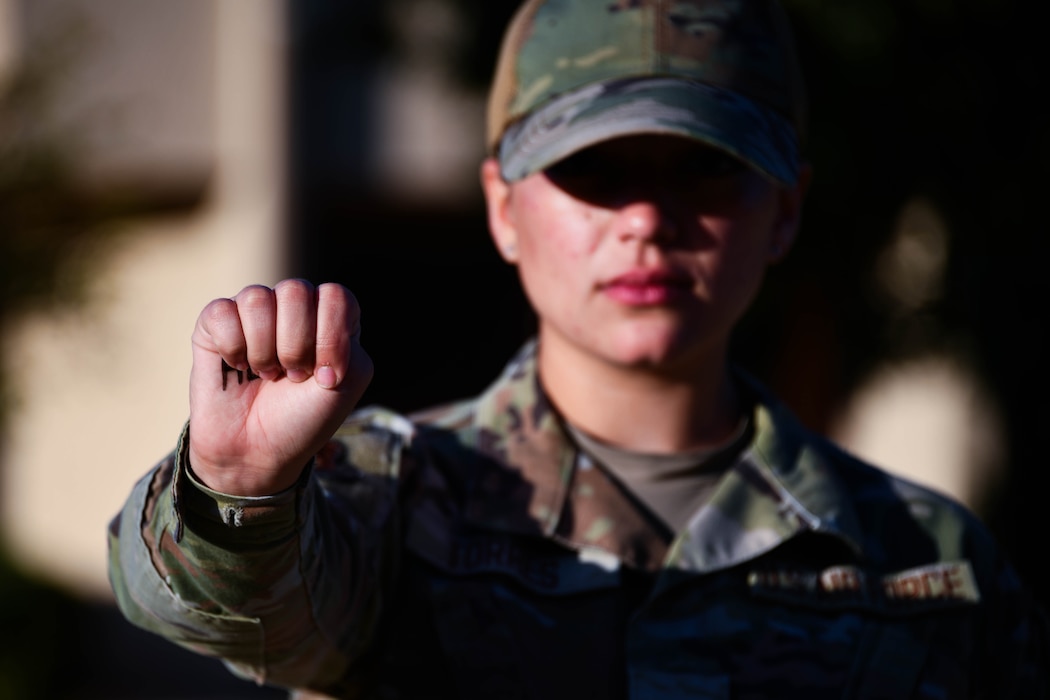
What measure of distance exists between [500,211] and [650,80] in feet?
1.18

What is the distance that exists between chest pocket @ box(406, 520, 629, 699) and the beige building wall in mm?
7283

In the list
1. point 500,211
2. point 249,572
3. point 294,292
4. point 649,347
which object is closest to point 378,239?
point 500,211

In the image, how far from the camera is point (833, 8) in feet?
14.7

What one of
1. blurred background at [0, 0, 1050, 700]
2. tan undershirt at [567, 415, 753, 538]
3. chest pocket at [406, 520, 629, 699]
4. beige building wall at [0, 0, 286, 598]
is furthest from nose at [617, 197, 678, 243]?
beige building wall at [0, 0, 286, 598]

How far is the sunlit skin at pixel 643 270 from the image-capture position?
2131 mm

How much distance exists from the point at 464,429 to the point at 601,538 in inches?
12.9

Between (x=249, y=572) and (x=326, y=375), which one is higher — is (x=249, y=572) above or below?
below

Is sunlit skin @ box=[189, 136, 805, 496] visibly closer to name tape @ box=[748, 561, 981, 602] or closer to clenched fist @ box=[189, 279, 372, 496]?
name tape @ box=[748, 561, 981, 602]

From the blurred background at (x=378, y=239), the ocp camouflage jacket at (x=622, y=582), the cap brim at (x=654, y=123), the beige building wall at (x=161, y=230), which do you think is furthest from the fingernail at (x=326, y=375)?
the beige building wall at (x=161, y=230)

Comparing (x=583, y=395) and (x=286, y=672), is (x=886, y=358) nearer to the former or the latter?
(x=583, y=395)

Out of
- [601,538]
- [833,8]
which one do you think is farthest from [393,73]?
[601,538]

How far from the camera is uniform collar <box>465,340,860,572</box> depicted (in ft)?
7.06

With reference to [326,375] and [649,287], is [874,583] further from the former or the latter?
[326,375]

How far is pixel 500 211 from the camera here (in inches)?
95.3
